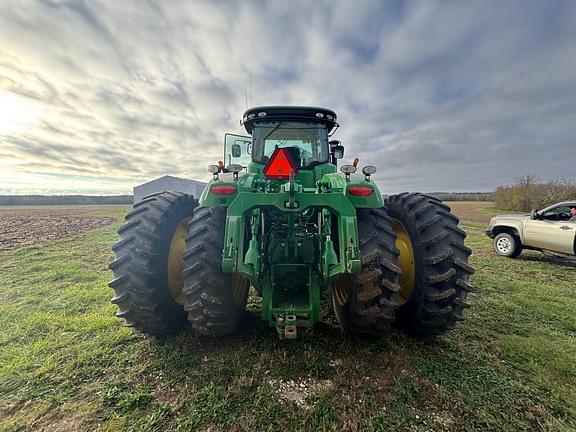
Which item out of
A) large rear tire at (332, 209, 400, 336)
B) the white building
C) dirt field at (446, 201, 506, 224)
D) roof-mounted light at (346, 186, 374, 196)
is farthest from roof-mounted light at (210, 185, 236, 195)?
dirt field at (446, 201, 506, 224)

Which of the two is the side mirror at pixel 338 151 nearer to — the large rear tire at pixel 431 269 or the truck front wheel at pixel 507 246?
the large rear tire at pixel 431 269

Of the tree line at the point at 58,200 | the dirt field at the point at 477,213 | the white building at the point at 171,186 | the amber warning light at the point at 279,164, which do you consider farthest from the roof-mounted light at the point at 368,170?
the tree line at the point at 58,200

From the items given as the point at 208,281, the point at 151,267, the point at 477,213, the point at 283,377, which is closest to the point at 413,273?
the point at 283,377

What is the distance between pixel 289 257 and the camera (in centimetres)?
274

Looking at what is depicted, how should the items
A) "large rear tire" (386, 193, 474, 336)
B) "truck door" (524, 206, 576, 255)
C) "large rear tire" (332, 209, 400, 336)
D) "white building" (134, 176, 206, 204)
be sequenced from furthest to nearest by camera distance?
"white building" (134, 176, 206, 204) → "truck door" (524, 206, 576, 255) → "large rear tire" (386, 193, 474, 336) → "large rear tire" (332, 209, 400, 336)

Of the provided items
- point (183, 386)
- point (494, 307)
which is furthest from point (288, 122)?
point (494, 307)

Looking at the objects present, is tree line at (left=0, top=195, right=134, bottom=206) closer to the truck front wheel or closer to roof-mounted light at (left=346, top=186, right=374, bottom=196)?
the truck front wheel

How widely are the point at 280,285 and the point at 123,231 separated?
163cm

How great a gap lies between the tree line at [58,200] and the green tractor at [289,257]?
54.0 meters

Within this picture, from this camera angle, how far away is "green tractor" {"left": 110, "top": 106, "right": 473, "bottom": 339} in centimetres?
242

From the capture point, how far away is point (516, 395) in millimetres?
2236

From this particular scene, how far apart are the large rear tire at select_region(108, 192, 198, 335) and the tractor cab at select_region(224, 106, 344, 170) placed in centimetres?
124

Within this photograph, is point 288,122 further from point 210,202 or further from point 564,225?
point 564,225

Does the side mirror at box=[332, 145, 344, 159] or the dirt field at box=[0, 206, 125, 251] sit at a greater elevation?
the side mirror at box=[332, 145, 344, 159]
